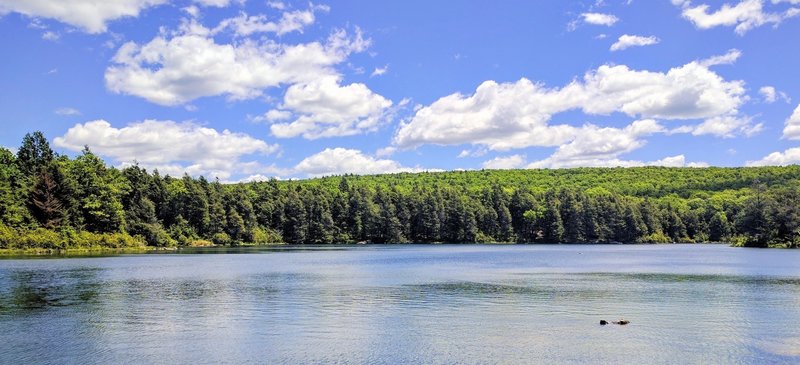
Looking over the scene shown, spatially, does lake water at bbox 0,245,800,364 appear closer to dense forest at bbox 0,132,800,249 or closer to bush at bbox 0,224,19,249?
bush at bbox 0,224,19,249

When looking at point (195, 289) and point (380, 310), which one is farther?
point (195, 289)

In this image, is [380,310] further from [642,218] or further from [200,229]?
[642,218]

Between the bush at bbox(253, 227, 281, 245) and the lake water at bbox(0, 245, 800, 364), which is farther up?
the bush at bbox(253, 227, 281, 245)

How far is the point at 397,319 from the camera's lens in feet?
112

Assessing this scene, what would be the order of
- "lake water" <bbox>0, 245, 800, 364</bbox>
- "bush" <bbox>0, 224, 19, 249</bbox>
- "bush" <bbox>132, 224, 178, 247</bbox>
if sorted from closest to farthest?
"lake water" <bbox>0, 245, 800, 364</bbox> → "bush" <bbox>0, 224, 19, 249</bbox> → "bush" <bbox>132, 224, 178, 247</bbox>

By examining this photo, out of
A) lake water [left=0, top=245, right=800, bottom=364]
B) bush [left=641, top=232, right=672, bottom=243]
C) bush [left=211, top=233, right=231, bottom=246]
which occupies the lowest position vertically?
lake water [left=0, top=245, right=800, bottom=364]

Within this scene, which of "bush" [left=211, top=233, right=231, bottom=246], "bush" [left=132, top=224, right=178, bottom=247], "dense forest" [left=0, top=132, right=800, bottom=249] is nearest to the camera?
"dense forest" [left=0, top=132, right=800, bottom=249]

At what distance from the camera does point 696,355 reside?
25641mm

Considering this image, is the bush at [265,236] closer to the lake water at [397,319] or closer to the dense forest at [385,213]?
the dense forest at [385,213]

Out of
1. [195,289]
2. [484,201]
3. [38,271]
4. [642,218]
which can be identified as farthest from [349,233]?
[195,289]

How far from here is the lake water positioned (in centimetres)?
2594

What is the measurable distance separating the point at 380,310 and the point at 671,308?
1737cm

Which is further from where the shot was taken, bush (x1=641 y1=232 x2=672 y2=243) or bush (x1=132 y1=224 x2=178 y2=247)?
bush (x1=641 y1=232 x2=672 y2=243)

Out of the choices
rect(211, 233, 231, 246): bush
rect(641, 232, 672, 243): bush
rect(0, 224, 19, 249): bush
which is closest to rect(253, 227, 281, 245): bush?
rect(211, 233, 231, 246): bush
